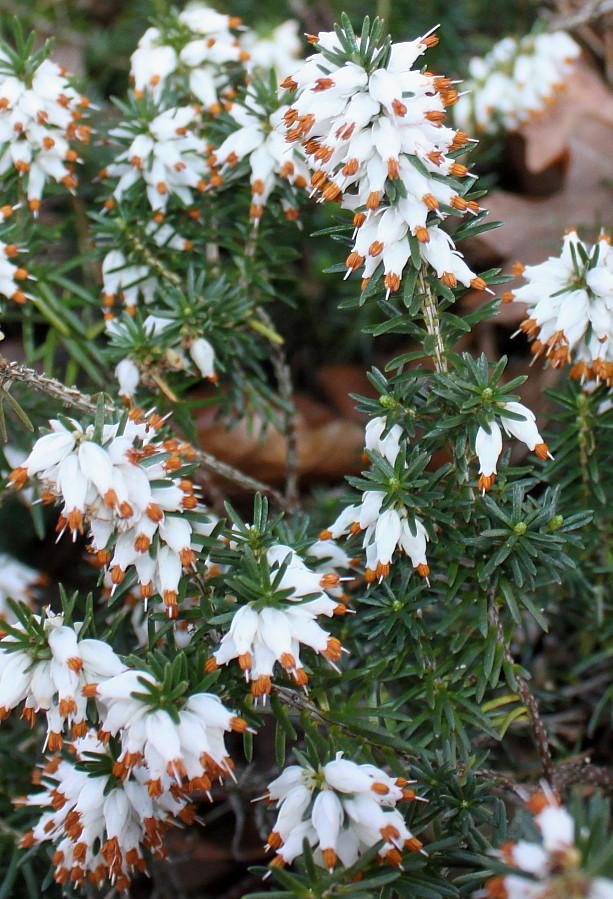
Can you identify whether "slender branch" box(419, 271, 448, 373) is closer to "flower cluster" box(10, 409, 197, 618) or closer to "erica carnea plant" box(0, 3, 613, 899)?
A: "erica carnea plant" box(0, 3, 613, 899)

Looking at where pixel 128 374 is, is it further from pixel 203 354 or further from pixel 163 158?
pixel 163 158

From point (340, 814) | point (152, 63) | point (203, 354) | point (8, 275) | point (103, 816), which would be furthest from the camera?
point (152, 63)

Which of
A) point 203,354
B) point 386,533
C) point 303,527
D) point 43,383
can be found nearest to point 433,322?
point 386,533

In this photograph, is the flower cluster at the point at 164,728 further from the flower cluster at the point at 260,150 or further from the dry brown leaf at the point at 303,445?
the dry brown leaf at the point at 303,445

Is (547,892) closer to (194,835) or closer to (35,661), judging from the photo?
(35,661)

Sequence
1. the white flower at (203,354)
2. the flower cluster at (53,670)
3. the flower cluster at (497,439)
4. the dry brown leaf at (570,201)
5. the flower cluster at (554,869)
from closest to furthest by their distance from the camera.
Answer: the flower cluster at (554,869) → the flower cluster at (53,670) → the flower cluster at (497,439) → the white flower at (203,354) → the dry brown leaf at (570,201)

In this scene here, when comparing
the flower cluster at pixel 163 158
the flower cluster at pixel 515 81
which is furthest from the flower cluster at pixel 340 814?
the flower cluster at pixel 515 81

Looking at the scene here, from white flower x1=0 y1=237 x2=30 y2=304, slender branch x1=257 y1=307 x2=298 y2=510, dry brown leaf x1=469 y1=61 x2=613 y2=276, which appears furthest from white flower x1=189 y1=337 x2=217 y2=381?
dry brown leaf x1=469 y1=61 x2=613 y2=276

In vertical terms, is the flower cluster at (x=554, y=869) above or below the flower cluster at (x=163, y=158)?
below
